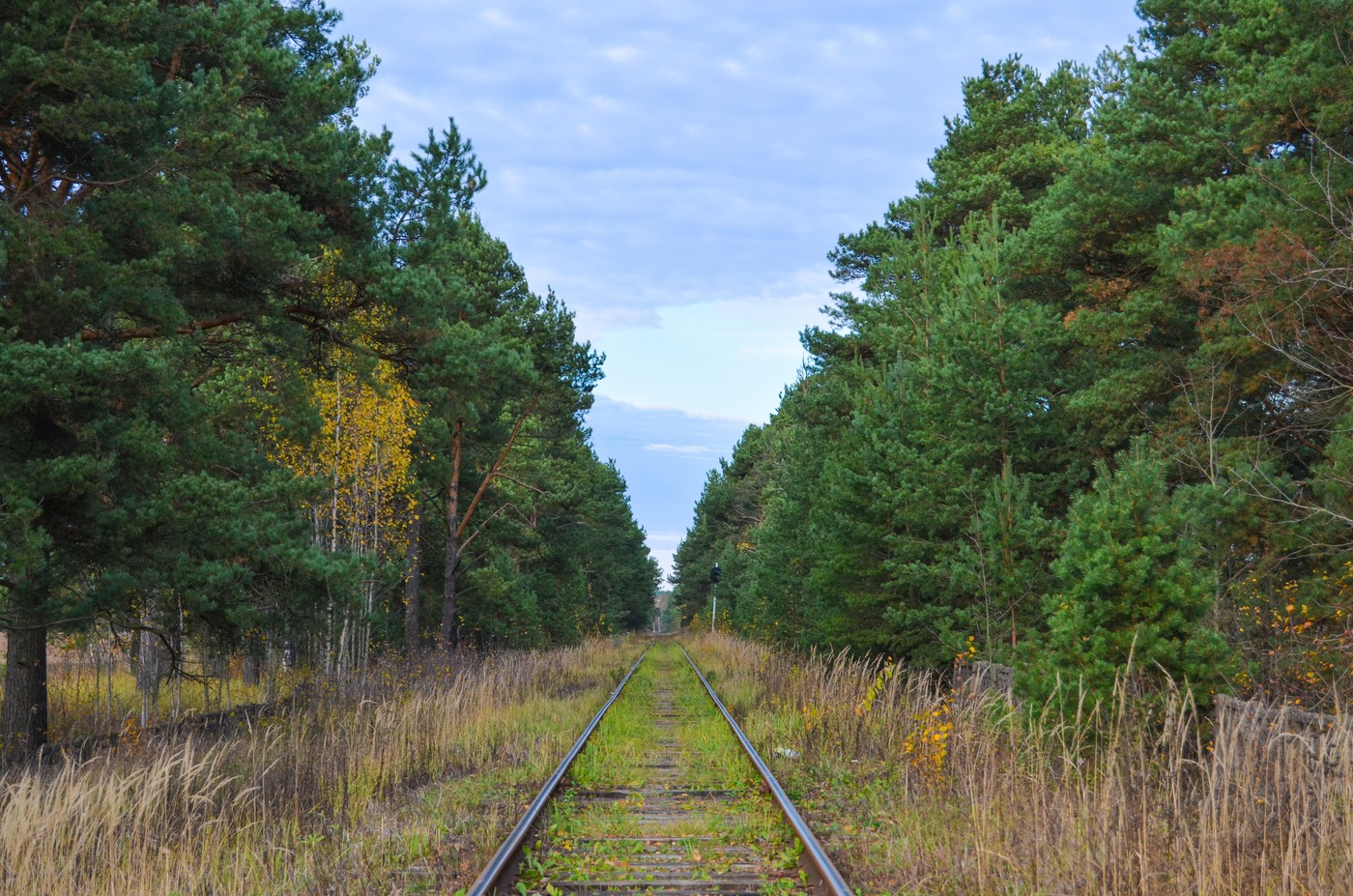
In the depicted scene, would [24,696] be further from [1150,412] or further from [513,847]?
[1150,412]

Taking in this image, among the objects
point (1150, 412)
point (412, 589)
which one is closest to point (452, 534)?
point (412, 589)

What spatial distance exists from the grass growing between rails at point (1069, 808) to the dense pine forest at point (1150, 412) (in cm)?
84

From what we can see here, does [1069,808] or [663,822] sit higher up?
[1069,808]

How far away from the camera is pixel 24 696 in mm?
10227

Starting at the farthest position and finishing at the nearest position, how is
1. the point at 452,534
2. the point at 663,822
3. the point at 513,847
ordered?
the point at 452,534, the point at 663,822, the point at 513,847

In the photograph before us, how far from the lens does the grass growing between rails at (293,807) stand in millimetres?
5547

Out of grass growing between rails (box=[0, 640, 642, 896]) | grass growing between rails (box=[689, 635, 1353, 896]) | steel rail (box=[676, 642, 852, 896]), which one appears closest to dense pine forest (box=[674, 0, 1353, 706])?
grass growing between rails (box=[689, 635, 1353, 896])

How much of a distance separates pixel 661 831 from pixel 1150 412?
477 inches

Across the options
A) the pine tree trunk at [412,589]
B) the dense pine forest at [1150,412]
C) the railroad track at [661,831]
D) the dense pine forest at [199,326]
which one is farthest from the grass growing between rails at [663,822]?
the pine tree trunk at [412,589]

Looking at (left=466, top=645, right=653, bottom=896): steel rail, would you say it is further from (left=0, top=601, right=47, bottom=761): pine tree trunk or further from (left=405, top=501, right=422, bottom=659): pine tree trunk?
(left=405, top=501, right=422, bottom=659): pine tree trunk

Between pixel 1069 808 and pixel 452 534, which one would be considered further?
pixel 452 534

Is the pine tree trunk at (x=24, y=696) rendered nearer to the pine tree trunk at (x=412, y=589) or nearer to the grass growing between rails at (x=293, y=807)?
the grass growing between rails at (x=293, y=807)

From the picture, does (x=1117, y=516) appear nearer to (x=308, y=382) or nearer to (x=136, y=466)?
(x=136, y=466)

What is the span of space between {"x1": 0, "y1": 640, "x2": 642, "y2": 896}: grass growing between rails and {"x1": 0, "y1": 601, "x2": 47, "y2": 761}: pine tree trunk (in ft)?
5.08
